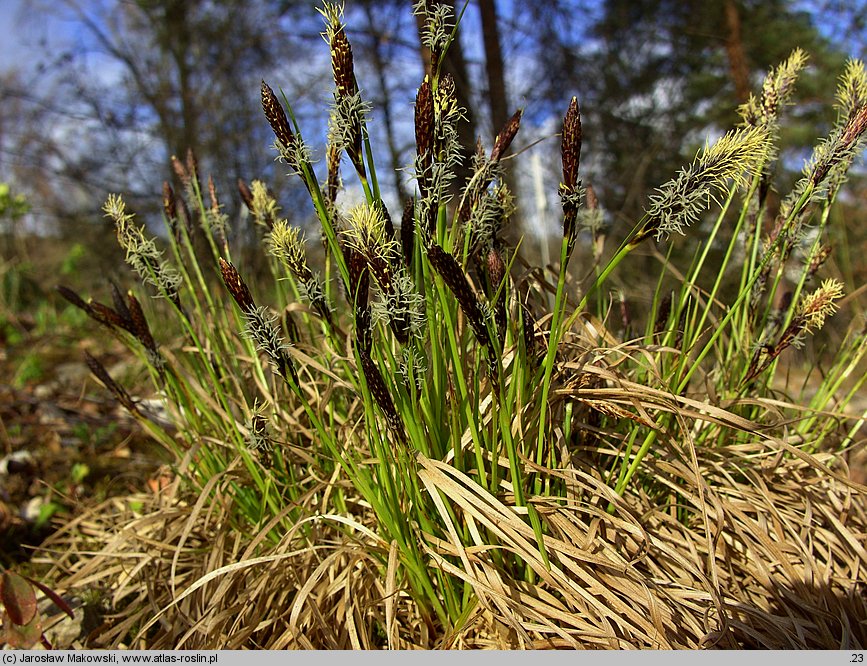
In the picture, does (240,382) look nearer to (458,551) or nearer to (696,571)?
(458,551)

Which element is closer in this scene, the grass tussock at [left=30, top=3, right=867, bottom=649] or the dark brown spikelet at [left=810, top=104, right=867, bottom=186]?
the grass tussock at [left=30, top=3, right=867, bottom=649]

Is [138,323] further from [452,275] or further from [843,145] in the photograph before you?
[843,145]

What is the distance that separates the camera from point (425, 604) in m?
1.14

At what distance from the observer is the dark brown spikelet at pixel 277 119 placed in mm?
895

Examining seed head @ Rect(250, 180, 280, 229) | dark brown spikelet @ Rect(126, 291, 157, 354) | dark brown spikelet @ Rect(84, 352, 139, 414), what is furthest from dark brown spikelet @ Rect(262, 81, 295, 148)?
dark brown spikelet @ Rect(84, 352, 139, 414)

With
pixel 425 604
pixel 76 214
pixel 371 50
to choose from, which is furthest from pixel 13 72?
pixel 425 604

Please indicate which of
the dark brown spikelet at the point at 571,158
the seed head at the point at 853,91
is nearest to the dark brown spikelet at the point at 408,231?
the dark brown spikelet at the point at 571,158

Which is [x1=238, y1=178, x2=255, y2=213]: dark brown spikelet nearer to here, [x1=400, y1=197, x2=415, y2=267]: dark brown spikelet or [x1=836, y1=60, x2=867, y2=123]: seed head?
[x1=400, y1=197, x2=415, y2=267]: dark brown spikelet

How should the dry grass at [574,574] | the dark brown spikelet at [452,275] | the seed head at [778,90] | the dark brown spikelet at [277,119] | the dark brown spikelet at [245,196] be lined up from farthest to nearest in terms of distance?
the dark brown spikelet at [245,196] → the seed head at [778,90] → the dry grass at [574,574] → the dark brown spikelet at [277,119] → the dark brown spikelet at [452,275]

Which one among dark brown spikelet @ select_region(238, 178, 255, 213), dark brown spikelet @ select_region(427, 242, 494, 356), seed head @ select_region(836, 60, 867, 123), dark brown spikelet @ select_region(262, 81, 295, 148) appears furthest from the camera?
dark brown spikelet @ select_region(238, 178, 255, 213)

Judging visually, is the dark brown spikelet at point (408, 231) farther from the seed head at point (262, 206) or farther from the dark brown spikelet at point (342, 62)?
the seed head at point (262, 206)

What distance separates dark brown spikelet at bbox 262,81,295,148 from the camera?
0.89 meters

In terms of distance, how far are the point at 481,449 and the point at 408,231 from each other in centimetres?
44

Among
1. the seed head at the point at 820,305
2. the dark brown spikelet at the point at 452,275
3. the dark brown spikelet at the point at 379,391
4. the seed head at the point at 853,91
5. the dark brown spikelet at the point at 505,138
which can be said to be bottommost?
the dark brown spikelet at the point at 379,391
